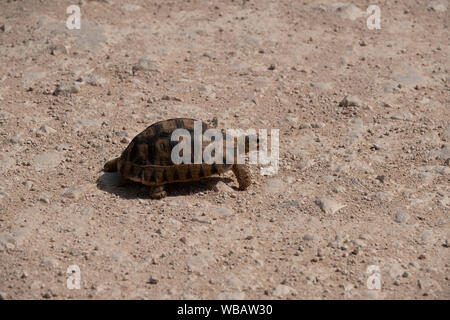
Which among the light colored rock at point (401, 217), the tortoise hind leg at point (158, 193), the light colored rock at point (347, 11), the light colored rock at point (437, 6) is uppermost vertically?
the light colored rock at point (437, 6)

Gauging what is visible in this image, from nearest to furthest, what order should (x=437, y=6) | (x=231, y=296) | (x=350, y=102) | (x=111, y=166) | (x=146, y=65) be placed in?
1. (x=231, y=296)
2. (x=111, y=166)
3. (x=350, y=102)
4. (x=146, y=65)
5. (x=437, y=6)

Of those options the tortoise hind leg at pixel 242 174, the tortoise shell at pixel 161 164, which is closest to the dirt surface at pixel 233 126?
the tortoise hind leg at pixel 242 174

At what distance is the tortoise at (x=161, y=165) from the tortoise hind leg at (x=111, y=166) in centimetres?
27

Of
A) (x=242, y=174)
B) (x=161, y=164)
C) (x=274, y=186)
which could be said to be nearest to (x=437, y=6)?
(x=274, y=186)

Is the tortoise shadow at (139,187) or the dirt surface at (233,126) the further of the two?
the tortoise shadow at (139,187)

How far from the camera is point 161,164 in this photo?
6.86 metres

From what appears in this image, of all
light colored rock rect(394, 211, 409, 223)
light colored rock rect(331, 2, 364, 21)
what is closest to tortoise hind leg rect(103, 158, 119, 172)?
light colored rock rect(394, 211, 409, 223)

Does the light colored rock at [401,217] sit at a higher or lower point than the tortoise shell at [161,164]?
lower

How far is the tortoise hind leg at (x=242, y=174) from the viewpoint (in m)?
7.01

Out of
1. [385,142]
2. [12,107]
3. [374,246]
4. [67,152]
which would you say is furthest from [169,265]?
[12,107]

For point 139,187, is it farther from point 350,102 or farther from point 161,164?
point 350,102

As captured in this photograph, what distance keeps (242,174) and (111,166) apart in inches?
57.4

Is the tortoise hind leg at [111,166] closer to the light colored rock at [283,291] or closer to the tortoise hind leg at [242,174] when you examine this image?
the tortoise hind leg at [242,174]

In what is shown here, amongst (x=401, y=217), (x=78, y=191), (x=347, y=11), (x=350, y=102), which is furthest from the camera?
(x=347, y=11)
